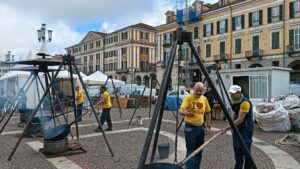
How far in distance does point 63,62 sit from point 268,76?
10860 mm

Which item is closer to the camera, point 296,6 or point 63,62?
point 63,62

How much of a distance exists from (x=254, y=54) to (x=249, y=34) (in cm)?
294

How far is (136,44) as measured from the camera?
2717 inches

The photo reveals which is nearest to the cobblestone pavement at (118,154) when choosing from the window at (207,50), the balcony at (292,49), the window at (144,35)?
the balcony at (292,49)

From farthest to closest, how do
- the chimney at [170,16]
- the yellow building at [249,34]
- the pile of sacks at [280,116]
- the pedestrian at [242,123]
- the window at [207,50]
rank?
the chimney at [170,16] < the window at [207,50] < the yellow building at [249,34] < the pile of sacks at [280,116] < the pedestrian at [242,123]

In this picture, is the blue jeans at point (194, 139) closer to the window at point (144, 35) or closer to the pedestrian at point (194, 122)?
the pedestrian at point (194, 122)

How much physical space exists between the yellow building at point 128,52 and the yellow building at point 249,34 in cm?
1875

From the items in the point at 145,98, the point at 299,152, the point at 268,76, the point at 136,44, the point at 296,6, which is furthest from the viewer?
the point at 136,44

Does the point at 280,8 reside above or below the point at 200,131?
above

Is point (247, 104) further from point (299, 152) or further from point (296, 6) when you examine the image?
point (296, 6)

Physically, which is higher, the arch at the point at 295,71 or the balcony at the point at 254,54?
the balcony at the point at 254,54

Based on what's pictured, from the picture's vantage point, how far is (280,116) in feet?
37.9

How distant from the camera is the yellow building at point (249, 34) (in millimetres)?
36156

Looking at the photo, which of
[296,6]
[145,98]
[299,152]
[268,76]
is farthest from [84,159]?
[296,6]
